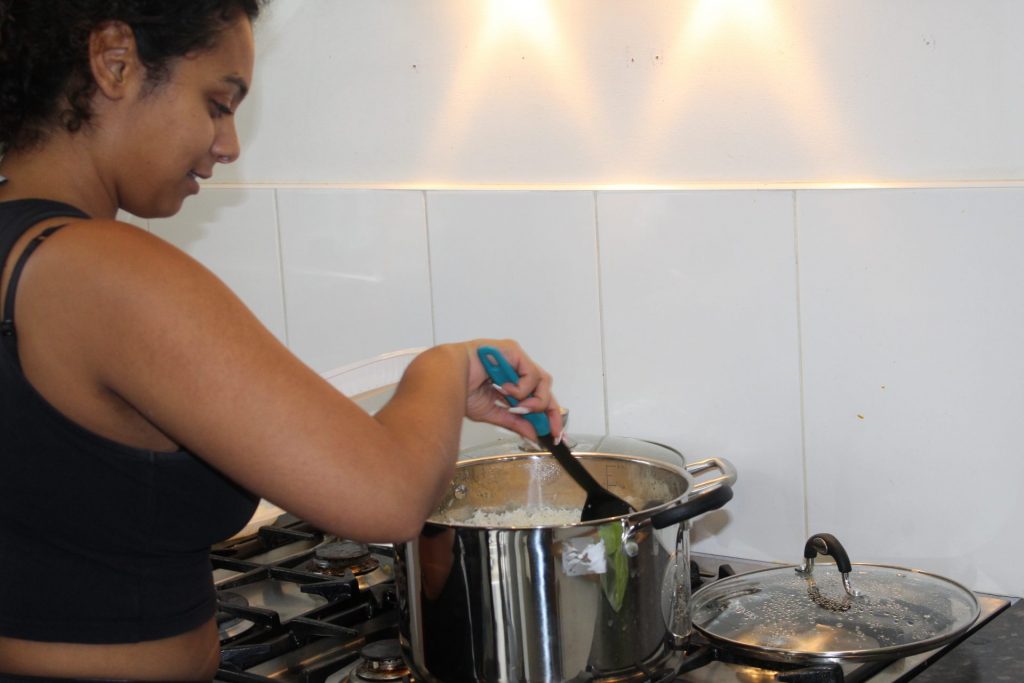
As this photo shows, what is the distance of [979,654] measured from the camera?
101 cm

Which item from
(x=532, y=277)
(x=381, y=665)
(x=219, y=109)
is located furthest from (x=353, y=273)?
(x=219, y=109)

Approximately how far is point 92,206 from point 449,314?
0.74 m

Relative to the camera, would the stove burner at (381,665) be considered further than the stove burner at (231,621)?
No

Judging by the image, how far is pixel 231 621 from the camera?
1177 millimetres

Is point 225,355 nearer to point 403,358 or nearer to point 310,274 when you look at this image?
point 403,358

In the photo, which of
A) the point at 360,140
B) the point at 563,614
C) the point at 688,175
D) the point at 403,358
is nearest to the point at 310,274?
the point at 360,140

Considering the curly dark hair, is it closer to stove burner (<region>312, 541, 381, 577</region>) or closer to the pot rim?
the pot rim

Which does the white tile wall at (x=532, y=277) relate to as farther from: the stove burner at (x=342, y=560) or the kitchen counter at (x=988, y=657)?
the kitchen counter at (x=988, y=657)

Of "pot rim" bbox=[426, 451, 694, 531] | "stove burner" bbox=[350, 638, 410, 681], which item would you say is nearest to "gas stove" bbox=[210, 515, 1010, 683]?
"stove burner" bbox=[350, 638, 410, 681]

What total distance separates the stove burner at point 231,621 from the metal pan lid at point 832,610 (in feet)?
1.44

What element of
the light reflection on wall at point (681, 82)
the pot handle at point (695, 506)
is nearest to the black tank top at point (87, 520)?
the pot handle at point (695, 506)

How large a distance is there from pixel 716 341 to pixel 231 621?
58cm

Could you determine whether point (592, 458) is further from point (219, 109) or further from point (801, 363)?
point (219, 109)

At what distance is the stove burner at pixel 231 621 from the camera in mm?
1145
